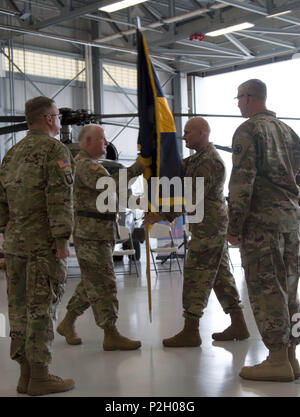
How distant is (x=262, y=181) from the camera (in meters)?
3.46

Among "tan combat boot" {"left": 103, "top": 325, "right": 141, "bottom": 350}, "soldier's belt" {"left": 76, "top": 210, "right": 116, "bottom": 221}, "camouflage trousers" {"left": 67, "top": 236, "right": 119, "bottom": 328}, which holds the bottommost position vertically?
"tan combat boot" {"left": 103, "top": 325, "right": 141, "bottom": 350}

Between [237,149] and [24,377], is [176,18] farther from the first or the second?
[24,377]

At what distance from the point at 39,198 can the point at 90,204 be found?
106cm

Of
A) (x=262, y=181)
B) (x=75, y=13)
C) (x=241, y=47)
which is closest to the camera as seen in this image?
(x=262, y=181)

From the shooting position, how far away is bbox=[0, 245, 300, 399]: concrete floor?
3303 mm

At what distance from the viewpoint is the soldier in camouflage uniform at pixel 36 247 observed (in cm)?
322

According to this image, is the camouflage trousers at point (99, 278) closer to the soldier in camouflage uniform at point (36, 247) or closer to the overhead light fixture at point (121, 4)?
the soldier in camouflage uniform at point (36, 247)

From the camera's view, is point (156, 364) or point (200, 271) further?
point (200, 271)

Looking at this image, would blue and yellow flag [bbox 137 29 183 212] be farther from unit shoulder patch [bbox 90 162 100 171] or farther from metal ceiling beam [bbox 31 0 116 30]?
metal ceiling beam [bbox 31 0 116 30]

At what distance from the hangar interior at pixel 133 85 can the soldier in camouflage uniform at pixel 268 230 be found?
26cm

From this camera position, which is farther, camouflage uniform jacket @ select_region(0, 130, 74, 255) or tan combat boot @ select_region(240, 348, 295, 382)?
tan combat boot @ select_region(240, 348, 295, 382)

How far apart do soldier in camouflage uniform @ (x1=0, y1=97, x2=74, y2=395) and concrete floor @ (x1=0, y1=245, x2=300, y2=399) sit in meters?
0.27

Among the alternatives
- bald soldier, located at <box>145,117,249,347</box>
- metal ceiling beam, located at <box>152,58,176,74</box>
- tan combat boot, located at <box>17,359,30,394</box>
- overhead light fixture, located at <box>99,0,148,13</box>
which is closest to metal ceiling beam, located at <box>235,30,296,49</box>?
metal ceiling beam, located at <box>152,58,176,74</box>

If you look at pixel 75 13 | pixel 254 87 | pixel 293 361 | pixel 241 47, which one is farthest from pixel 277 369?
pixel 241 47
